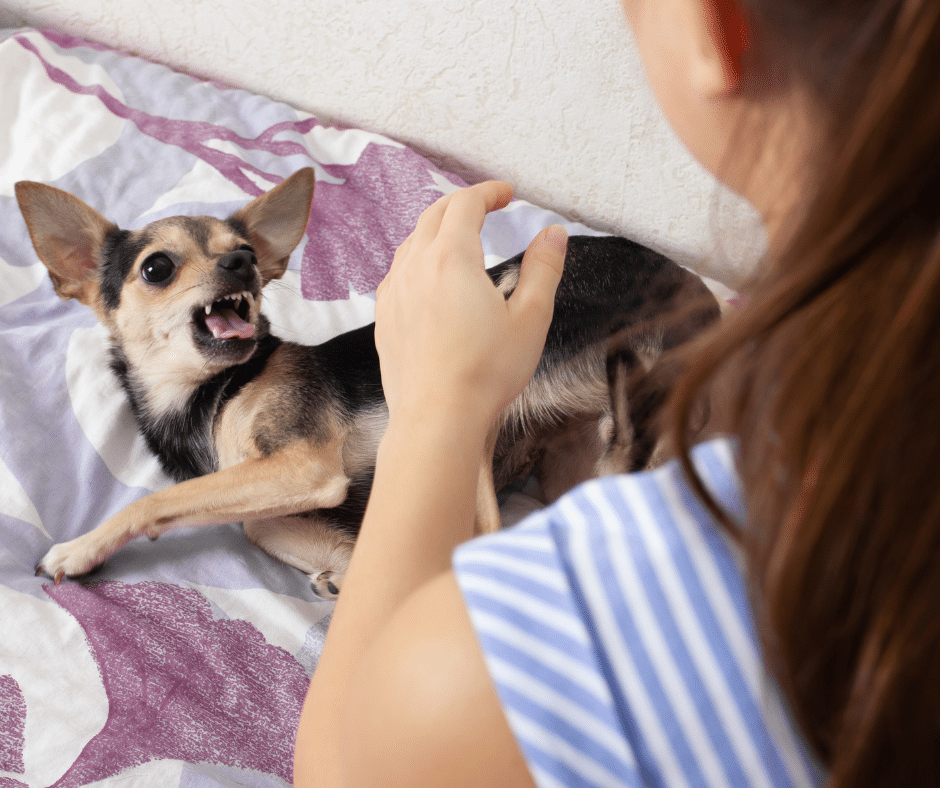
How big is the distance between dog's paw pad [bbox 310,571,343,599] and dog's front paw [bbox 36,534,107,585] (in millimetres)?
317

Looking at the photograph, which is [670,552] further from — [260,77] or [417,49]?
[260,77]

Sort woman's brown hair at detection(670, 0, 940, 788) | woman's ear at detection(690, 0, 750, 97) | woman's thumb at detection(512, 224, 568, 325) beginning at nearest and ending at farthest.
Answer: woman's brown hair at detection(670, 0, 940, 788) < woman's ear at detection(690, 0, 750, 97) < woman's thumb at detection(512, 224, 568, 325)

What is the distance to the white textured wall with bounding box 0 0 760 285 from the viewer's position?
1625mm

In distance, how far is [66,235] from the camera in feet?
4.12

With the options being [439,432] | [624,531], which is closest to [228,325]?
[439,432]

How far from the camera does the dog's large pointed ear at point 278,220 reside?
1.36m

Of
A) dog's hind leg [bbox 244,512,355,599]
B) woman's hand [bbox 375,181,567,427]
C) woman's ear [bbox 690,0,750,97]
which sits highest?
woman's ear [bbox 690,0,750,97]

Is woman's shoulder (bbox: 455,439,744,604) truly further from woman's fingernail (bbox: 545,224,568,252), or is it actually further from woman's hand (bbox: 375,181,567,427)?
woman's fingernail (bbox: 545,224,568,252)

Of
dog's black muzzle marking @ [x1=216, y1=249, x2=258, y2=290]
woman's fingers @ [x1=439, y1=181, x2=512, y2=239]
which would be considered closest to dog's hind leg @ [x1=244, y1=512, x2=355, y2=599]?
dog's black muzzle marking @ [x1=216, y1=249, x2=258, y2=290]

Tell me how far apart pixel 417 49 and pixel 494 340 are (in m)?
1.42

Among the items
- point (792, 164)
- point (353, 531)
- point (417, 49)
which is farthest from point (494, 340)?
point (417, 49)

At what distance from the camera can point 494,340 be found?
0.63 meters

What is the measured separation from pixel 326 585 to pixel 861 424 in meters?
0.95

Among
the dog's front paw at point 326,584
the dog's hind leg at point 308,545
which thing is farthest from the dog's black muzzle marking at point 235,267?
the dog's front paw at point 326,584
